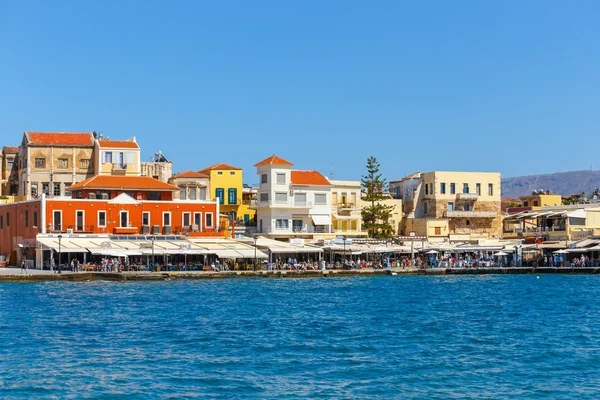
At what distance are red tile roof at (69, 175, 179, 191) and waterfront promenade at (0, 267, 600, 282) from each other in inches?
366

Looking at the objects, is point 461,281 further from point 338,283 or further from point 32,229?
point 32,229

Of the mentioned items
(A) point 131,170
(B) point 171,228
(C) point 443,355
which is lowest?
(C) point 443,355

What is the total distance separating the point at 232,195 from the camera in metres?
84.1

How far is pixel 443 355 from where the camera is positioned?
29688 mm

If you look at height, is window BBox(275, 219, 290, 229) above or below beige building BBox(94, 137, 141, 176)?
below

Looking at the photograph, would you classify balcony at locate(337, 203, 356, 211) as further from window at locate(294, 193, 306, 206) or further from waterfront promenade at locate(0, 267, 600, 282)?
waterfront promenade at locate(0, 267, 600, 282)

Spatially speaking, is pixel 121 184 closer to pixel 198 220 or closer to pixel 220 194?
pixel 198 220

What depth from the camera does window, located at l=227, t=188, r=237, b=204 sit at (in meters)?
83.9

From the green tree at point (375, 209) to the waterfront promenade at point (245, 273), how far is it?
1471 centimetres

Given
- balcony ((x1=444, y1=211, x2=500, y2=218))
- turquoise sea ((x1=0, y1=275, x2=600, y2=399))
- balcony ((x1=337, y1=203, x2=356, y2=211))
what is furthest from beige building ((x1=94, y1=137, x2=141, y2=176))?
balcony ((x1=444, y1=211, x2=500, y2=218))

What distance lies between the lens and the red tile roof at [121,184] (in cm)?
6919

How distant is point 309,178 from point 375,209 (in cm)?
726

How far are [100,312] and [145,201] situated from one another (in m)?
28.5

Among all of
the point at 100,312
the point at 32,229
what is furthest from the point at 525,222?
the point at 100,312
